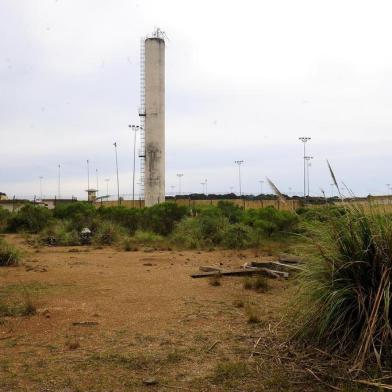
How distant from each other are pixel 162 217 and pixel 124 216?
2.76 m

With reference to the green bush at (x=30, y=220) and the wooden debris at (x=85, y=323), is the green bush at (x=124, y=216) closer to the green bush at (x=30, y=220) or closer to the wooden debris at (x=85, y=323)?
the green bush at (x=30, y=220)

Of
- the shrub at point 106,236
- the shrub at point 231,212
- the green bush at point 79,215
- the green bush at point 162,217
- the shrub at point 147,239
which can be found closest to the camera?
the shrub at point 147,239

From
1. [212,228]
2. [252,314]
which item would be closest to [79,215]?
[212,228]

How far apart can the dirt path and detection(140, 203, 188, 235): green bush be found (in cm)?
1335

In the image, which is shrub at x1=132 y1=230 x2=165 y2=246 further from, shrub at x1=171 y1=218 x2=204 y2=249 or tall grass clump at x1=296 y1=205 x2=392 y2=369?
tall grass clump at x1=296 y1=205 x2=392 y2=369

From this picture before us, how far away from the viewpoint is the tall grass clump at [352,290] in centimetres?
489

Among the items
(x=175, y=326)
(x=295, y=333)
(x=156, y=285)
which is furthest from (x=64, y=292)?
(x=295, y=333)

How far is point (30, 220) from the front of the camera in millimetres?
28812

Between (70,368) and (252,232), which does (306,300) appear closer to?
(70,368)

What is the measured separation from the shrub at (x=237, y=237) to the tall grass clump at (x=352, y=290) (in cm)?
1240

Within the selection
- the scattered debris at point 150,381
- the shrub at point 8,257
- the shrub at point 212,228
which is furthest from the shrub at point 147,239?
the scattered debris at point 150,381

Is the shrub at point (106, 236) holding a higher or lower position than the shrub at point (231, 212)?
lower

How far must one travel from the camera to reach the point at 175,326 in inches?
272

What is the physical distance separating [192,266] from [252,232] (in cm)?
625
